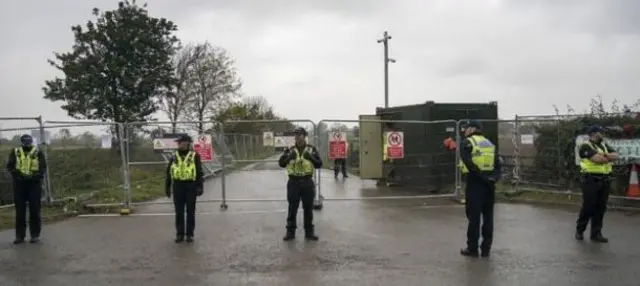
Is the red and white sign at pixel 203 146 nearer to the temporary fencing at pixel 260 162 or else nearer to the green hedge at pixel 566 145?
the temporary fencing at pixel 260 162

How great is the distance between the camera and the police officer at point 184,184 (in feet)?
29.1

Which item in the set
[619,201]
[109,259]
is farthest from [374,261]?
[619,201]

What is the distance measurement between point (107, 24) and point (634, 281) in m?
28.7

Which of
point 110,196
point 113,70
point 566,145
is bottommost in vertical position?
point 110,196

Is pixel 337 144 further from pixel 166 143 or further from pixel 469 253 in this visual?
→ pixel 469 253

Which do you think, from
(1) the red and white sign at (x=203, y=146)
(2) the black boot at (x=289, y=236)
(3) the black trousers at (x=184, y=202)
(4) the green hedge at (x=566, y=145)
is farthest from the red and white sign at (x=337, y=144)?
(3) the black trousers at (x=184, y=202)

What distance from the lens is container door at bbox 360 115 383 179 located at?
1655 cm

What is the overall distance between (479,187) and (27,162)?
7.03 m

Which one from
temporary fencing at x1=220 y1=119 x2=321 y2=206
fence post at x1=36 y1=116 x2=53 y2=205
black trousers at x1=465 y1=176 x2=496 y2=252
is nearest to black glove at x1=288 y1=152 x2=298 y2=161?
temporary fencing at x1=220 y1=119 x2=321 y2=206

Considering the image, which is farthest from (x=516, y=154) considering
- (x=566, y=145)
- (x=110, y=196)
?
(x=110, y=196)

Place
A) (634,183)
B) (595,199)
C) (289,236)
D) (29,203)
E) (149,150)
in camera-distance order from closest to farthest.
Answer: (595,199) → (289,236) → (29,203) → (634,183) → (149,150)

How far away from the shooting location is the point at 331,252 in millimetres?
7957

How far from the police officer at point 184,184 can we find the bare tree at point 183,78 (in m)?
27.2

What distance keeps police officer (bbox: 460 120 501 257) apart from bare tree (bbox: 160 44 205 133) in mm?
29868
